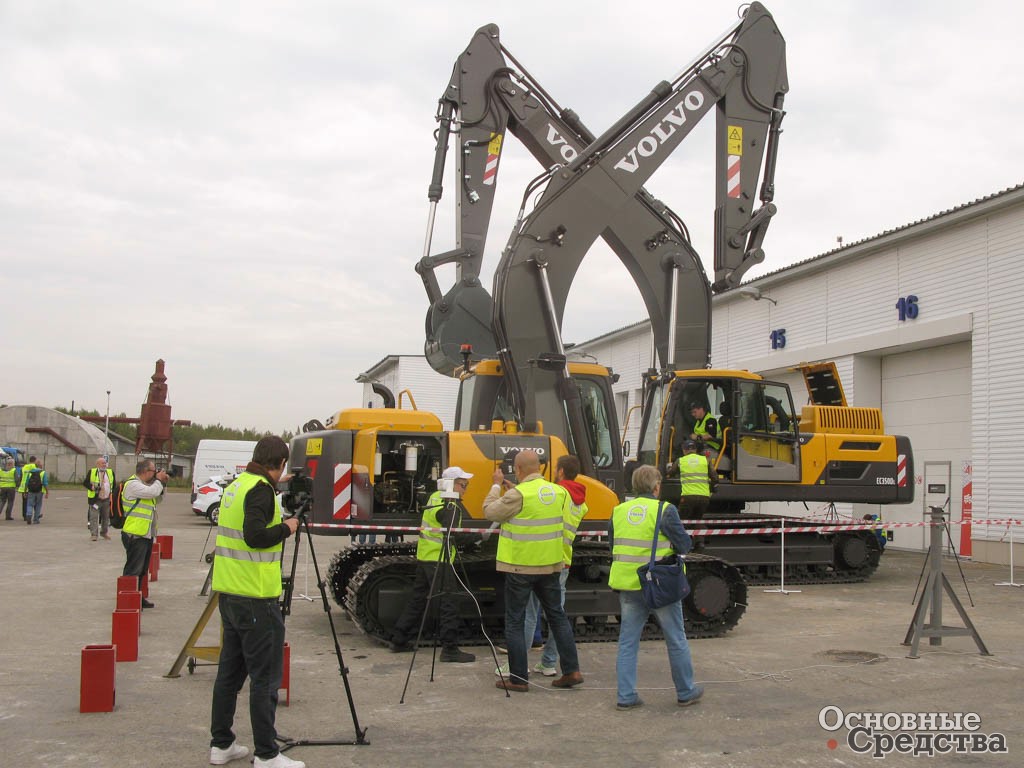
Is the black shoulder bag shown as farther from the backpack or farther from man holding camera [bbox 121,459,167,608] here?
the backpack

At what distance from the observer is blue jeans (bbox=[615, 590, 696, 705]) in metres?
6.93

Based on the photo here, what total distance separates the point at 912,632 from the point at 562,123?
802 centimetres

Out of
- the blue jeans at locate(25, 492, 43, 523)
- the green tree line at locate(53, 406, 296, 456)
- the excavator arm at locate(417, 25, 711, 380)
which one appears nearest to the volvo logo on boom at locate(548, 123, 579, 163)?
the excavator arm at locate(417, 25, 711, 380)

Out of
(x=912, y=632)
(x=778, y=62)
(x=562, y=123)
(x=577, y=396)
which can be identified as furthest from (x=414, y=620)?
(x=778, y=62)

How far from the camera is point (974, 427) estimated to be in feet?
59.3

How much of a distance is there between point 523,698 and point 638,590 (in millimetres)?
1224

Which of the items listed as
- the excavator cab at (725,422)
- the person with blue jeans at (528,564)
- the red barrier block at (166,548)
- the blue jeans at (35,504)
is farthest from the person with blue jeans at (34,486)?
the person with blue jeans at (528,564)

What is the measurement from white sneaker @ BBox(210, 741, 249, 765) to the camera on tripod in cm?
138

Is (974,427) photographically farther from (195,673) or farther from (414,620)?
(195,673)

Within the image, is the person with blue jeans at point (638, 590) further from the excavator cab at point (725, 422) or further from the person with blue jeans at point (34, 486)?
the person with blue jeans at point (34, 486)

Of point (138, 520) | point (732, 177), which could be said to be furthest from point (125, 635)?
point (732, 177)

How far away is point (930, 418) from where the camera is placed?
19.9 meters

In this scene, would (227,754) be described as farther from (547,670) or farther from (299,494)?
(547,670)

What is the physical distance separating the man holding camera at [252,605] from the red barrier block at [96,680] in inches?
57.6
